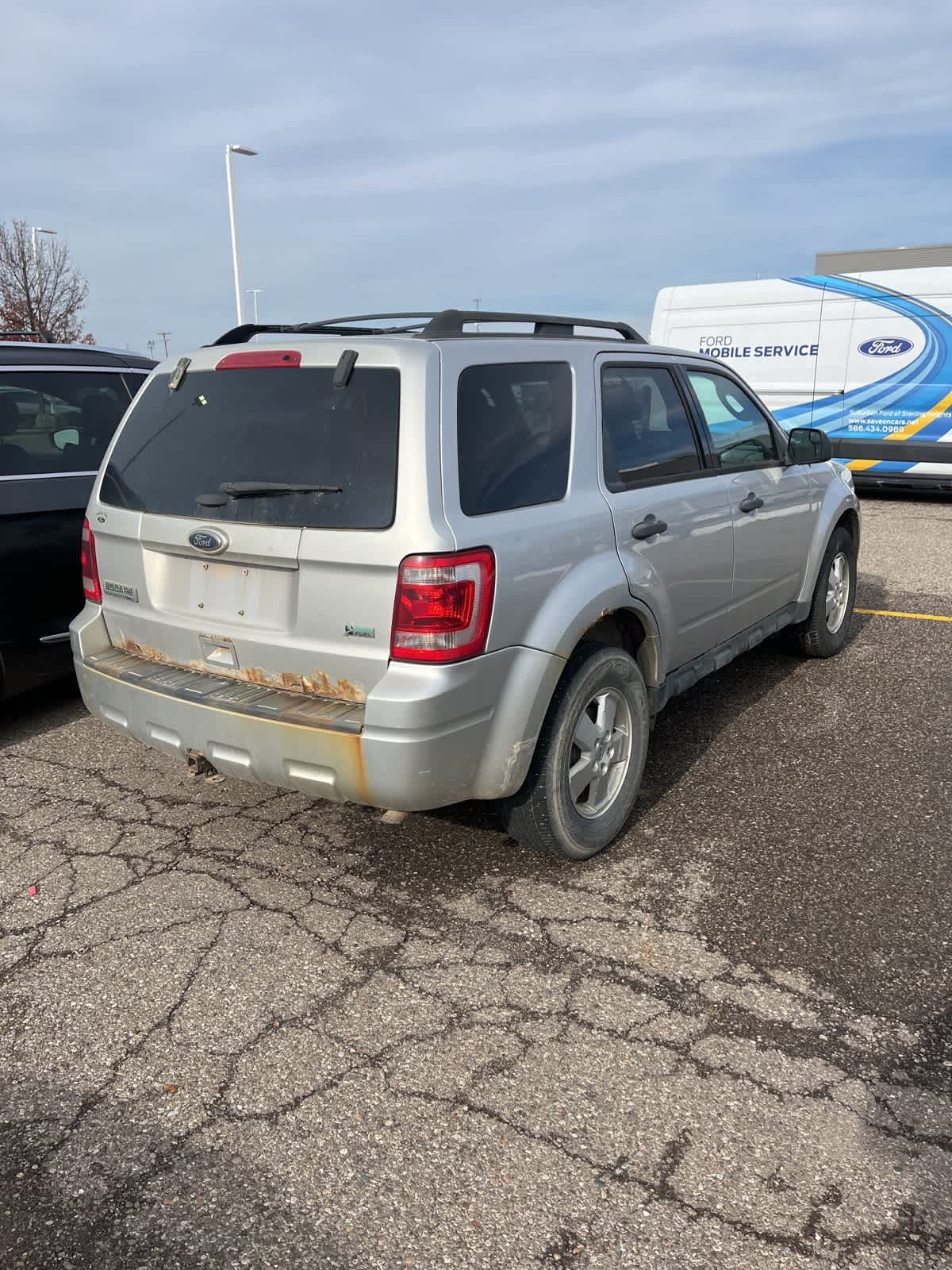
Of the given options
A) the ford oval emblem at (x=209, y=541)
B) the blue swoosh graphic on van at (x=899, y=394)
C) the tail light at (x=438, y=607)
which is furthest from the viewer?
the blue swoosh graphic on van at (x=899, y=394)

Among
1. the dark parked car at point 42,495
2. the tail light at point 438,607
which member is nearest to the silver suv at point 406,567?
the tail light at point 438,607

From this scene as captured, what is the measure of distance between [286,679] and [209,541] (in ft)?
1.74

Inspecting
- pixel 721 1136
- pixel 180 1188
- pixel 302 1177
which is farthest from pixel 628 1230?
pixel 180 1188

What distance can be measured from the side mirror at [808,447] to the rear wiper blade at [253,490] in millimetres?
3026

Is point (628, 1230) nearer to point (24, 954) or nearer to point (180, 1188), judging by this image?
point (180, 1188)

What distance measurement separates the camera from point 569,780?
348cm

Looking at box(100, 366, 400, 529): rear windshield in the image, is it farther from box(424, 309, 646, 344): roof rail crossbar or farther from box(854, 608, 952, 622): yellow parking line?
box(854, 608, 952, 622): yellow parking line

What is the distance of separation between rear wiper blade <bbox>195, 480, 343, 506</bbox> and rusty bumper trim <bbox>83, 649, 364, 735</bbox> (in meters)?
0.59

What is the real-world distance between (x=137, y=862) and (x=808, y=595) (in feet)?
12.5

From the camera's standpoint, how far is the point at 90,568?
3.84 m

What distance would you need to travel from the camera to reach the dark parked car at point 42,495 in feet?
15.4

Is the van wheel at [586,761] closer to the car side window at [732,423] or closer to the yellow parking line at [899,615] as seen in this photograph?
the car side window at [732,423]

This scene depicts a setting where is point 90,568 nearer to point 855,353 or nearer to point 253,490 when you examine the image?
point 253,490

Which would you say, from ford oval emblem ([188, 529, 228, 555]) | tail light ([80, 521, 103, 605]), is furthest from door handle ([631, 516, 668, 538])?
tail light ([80, 521, 103, 605])
